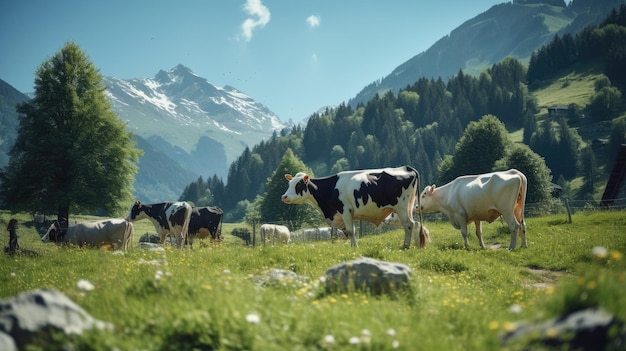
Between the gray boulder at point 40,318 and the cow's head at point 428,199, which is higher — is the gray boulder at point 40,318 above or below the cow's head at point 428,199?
above

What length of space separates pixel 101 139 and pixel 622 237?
34.1 metres

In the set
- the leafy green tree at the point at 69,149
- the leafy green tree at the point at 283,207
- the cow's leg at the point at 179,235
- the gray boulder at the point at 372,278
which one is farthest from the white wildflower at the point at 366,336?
the leafy green tree at the point at 283,207

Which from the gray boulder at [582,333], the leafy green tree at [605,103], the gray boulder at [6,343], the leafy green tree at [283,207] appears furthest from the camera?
the leafy green tree at [605,103]

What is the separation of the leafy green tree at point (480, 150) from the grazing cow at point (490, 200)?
63379 millimetres

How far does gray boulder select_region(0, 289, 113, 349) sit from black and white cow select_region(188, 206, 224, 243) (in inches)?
1028

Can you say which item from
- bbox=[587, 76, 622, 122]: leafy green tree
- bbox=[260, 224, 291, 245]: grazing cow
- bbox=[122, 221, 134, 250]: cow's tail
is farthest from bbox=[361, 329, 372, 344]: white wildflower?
bbox=[587, 76, 622, 122]: leafy green tree

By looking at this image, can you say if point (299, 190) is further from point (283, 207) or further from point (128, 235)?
point (283, 207)

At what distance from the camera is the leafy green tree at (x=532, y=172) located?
193 ft

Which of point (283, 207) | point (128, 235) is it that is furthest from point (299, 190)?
point (283, 207)

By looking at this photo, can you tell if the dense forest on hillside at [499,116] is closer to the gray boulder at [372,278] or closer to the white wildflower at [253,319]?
the gray boulder at [372,278]

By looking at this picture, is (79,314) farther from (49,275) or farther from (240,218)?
(240,218)

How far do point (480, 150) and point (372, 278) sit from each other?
79172 millimetres

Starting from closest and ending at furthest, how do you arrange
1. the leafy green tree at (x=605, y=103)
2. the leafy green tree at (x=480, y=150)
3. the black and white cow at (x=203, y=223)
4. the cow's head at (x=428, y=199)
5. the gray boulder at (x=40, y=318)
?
the gray boulder at (x=40, y=318)
the cow's head at (x=428, y=199)
the black and white cow at (x=203, y=223)
the leafy green tree at (x=480, y=150)
the leafy green tree at (x=605, y=103)

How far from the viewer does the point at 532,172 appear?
200 ft
